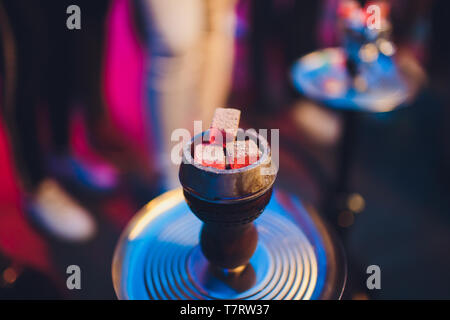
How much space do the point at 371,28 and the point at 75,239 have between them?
1.74 m

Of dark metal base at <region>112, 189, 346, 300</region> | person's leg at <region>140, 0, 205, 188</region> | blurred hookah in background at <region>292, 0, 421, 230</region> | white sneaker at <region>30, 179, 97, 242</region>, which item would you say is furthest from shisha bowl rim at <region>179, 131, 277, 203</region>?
person's leg at <region>140, 0, 205, 188</region>

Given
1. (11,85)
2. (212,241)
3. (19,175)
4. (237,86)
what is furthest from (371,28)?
(19,175)

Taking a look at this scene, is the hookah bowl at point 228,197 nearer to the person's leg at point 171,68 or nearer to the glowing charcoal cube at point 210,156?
the glowing charcoal cube at point 210,156

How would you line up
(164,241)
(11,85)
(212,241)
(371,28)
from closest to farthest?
(212,241) < (164,241) < (371,28) < (11,85)

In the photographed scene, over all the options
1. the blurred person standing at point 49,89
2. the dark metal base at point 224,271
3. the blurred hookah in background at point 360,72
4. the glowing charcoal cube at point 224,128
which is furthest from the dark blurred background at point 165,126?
the glowing charcoal cube at point 224,128

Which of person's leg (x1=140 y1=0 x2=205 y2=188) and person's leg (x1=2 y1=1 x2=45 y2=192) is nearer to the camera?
person's leg (x1=2 y1=1 x2=45 y2=192)

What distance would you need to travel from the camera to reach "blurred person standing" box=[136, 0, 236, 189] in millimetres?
2340

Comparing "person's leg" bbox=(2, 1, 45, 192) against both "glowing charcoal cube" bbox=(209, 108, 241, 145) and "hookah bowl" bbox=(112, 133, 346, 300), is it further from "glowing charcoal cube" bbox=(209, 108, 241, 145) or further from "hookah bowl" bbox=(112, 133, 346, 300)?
"glowing charcoal cube" bbox=(209, 108, 241, 145)

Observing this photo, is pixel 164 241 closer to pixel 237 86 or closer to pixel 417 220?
pixel 417 220

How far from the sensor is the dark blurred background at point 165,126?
207 cm

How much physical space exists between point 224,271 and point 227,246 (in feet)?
0.30

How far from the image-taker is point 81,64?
228cm

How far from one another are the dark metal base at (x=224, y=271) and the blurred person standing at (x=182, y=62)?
1.45m

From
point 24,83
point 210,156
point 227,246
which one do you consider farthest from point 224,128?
point 24,83
